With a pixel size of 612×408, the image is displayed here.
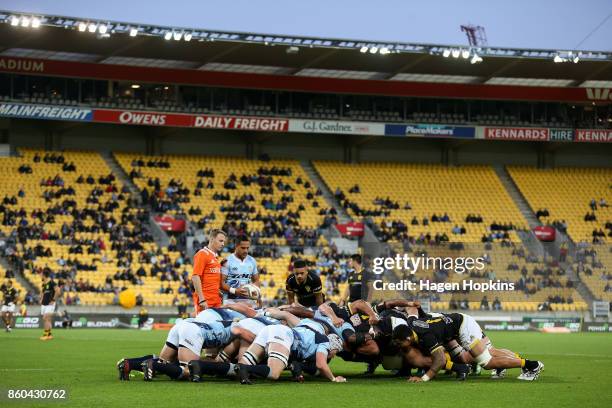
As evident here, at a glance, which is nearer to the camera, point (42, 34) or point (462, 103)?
point (42, 34)

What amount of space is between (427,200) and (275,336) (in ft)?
142

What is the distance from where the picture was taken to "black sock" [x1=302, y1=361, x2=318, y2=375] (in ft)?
50.9

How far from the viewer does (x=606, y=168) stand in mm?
63000

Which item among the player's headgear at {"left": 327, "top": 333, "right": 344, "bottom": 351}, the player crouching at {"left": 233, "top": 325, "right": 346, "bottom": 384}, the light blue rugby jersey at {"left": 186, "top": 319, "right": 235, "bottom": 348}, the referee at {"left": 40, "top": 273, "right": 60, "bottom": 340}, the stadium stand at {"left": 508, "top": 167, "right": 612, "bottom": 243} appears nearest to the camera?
the player crouching at {"left": 233, "top": 325, "right": 346, "bottom": 384}

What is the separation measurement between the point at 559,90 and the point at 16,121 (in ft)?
100

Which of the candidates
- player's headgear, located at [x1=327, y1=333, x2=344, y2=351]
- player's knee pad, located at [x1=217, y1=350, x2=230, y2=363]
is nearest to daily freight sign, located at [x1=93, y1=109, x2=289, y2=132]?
player's knee pad, located at [x1=217, y1=350, x2=230, y2=363]

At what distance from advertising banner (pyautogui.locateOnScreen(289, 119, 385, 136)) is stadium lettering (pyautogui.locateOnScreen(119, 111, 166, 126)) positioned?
730cm

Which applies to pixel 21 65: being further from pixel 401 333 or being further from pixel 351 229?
pixel 401 333

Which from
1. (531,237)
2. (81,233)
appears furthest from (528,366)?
(531,237)

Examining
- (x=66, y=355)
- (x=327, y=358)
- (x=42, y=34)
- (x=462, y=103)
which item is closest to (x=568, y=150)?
(x=462, y=103)

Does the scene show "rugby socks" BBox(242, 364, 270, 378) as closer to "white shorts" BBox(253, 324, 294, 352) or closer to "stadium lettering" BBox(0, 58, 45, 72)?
"white shorts" BBox(253, 324, 294, 352)

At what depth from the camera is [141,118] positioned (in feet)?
175

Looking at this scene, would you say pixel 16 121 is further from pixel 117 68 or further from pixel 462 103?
pixel 462 103

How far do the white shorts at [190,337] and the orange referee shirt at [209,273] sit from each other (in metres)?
2.77
